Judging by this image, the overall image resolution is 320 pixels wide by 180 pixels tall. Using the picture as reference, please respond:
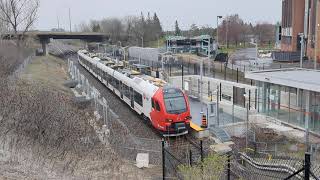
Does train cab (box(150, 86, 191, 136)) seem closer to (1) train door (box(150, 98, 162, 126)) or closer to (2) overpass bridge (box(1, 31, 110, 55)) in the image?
(1) train door (box(150, 98, 162, 126))

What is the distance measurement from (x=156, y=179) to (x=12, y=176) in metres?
4.51

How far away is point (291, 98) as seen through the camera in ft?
74.1

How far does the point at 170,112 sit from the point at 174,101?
0.79 m

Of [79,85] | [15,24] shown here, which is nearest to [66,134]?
[79,85]

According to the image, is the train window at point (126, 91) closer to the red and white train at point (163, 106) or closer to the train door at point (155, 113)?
the red and white train at point (163, 106)

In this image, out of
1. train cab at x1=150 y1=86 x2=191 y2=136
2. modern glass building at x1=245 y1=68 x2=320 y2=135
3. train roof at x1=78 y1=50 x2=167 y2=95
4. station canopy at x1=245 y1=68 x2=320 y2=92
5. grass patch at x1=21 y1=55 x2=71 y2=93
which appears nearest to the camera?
station canopy at x1=245 y1=68 x2=320 y2=92

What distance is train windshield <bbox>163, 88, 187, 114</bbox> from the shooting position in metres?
21.8

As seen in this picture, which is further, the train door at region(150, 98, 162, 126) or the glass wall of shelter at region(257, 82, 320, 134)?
the train door at region(150, 98, 162, 126)

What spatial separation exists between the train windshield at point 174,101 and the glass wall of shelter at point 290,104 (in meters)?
5.61

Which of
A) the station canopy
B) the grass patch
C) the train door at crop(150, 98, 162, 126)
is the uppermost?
the station canopy

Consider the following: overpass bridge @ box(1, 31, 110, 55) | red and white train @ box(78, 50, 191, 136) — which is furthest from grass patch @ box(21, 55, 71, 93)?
overpass bridge @ box(1, 31, 110, 55)

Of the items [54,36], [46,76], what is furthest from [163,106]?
[54,36]

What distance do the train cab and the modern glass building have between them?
5.48 m

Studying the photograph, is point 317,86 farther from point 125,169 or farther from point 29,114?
point 29,114
